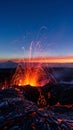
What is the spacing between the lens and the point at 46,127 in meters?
5.90

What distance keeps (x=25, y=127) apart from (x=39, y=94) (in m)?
13.2

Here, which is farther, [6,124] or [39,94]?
[39,94]

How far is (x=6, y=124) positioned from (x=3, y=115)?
591mm

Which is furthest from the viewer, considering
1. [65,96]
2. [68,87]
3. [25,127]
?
[68,87]

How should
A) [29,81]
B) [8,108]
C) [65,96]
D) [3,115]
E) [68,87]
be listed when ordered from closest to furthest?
[3,115] → [8,108] → [65,96] → [68,87] → [29,81]

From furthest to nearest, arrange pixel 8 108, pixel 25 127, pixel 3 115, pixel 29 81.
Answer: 1. pixel 29 81
2. pixel 8 108
3. pixel 3 115
4. pixel 25 127

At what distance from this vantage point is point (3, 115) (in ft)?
21.3

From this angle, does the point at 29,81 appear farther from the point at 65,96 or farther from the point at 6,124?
the point at 6,124

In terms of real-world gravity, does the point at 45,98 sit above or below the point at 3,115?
below

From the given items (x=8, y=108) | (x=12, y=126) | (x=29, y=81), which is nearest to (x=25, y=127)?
(x=12, y=126)

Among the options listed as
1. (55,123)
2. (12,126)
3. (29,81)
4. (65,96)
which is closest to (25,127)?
(12,126)

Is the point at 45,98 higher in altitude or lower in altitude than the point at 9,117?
lower

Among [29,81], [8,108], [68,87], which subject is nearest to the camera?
[8,108]

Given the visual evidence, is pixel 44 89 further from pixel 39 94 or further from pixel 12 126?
pixel 12 126
